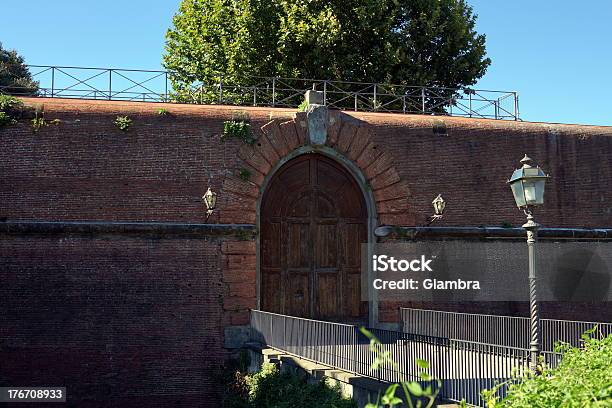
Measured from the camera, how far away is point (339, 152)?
17266 millimetres

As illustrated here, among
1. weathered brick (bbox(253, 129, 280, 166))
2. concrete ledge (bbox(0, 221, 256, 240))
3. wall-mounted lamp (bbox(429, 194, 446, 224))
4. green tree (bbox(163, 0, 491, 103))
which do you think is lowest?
concrete ledge (bbox(0, 221, 256, 240))

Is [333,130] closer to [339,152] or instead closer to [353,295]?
[339,152]

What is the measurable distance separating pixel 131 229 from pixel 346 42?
1352cm

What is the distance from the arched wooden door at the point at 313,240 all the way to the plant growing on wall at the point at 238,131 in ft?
3.55

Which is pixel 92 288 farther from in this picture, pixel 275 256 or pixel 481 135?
→ pixel 481 135

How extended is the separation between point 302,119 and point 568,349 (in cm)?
961

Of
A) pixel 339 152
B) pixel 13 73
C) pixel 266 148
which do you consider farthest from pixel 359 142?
pixel 13 73

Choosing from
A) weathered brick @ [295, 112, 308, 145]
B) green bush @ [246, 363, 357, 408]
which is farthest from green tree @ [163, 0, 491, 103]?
green bush @ [246, 363, 357, 408]

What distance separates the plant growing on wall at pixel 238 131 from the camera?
16.6 m

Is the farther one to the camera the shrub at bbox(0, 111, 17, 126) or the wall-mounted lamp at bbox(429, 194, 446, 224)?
the wall-mounted lamp at bbox(429, 194, 446, 224)

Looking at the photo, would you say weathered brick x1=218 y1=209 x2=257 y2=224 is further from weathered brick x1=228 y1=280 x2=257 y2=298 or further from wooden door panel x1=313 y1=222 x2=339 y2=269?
wooden door panel x1=313 y1=222 x2=339 y2=269

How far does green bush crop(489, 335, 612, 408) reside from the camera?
598cm

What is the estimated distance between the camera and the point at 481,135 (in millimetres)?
18516

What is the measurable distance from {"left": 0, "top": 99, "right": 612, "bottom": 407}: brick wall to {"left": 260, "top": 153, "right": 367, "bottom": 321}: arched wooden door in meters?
0.60
